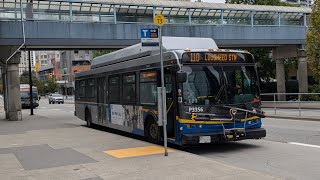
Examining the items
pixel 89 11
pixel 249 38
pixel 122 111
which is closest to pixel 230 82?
pixel 122 111

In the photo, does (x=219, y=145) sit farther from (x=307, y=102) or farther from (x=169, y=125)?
(x=307, y=102)

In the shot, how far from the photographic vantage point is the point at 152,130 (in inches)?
493

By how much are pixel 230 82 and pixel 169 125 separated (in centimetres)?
208

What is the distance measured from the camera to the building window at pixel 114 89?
1518 cm

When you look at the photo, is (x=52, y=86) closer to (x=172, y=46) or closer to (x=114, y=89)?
(x=114, y=89)

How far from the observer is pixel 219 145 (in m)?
12.4

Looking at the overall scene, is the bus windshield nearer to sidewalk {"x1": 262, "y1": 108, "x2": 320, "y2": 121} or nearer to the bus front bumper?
the bus front bumper

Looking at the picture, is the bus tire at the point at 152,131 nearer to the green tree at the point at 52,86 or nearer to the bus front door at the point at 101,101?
the bus front door at the point at 101,101

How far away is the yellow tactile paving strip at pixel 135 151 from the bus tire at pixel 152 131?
709 mm

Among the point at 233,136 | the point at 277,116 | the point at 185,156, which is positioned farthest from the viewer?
the point at 277,116

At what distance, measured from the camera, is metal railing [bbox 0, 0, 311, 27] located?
27.5 metres

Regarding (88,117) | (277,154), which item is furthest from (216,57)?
(88,117)

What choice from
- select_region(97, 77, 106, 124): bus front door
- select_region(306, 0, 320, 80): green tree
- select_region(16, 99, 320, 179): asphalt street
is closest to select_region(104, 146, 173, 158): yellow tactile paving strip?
select_region(16, 99, 320, 179): asphalt street

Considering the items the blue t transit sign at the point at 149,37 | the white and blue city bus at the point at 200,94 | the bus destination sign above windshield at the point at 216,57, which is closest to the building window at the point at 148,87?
the white and blue city bus at the point at 200,94
